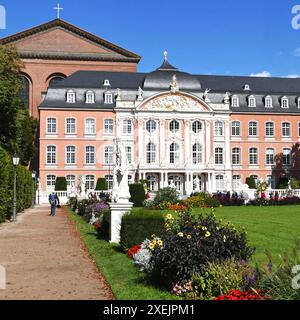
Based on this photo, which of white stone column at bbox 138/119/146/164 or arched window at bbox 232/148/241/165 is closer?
white stone column at bbox 138/119/146/164

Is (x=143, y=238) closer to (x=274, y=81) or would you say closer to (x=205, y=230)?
(x=205, y=230)

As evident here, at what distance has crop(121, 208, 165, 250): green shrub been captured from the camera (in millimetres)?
11789

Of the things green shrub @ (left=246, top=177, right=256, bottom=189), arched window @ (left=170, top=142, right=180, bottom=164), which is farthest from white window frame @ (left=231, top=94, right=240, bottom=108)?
green shrub @ (left=246, top=177, right=256, bottom=189)

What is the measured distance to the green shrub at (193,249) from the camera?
25.1ft

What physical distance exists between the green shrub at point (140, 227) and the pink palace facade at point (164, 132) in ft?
123

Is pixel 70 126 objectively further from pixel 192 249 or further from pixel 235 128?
pixel 192 249

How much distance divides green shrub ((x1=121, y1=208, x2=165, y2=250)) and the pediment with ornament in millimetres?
39803

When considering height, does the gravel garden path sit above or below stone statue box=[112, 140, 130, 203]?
below

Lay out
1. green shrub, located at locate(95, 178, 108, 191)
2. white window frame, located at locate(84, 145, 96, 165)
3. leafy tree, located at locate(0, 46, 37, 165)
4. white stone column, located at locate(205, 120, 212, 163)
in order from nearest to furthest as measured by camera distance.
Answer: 1. leafy tree, located at locate(0, 46, 37, 165)
2. green shrub, located at locate(95, 178, 108, 191)
3. white window frame, located at locate(84, 145, 96, 165)
4. white stone column, located at locate(205, 120, 212, 163)

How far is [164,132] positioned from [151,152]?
250 centimetres

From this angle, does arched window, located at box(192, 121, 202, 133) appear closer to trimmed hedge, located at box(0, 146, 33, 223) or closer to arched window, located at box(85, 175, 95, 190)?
arched window, located at box(85, 175, 95, 190)

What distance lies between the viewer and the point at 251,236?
45.6 ft

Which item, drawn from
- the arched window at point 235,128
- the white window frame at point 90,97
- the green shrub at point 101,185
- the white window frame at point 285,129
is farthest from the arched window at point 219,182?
the white window frame at point 90,97
